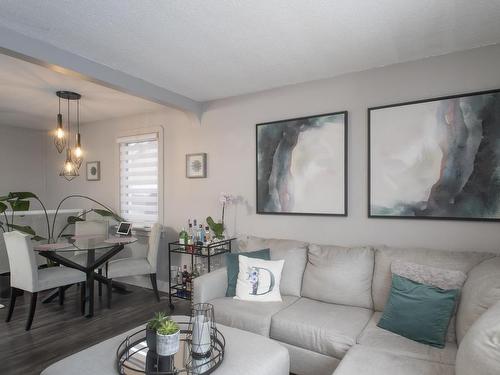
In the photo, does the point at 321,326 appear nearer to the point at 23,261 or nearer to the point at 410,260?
the point at 410,260

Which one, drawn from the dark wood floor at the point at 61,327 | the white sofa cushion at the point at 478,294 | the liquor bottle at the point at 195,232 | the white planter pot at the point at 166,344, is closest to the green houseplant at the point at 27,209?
the dark wood floor at the point at 61,327

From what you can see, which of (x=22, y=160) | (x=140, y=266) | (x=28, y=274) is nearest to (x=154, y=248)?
(x=140, y=266)

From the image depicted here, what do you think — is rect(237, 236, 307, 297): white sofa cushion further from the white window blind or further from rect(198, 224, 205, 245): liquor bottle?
the white window blind

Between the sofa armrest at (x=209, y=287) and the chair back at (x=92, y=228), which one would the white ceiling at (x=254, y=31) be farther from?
the chair back at (x=92, y=228)

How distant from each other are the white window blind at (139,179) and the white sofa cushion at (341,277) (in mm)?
2448

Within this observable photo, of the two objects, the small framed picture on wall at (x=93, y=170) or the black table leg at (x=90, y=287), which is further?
the small framed picture on wall at (x=93, y=170)

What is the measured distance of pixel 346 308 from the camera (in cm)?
241

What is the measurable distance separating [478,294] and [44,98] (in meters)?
4.51

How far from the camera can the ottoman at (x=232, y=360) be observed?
5.18 feet

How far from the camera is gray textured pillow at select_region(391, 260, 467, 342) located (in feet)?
6.35

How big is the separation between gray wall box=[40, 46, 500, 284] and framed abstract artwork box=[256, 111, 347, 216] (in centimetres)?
8

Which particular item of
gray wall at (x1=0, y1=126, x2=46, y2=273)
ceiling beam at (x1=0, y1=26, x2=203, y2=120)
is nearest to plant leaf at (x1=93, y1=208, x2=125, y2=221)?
ceiling beam at (x1=0, y1=26, x2=203, y2=120)

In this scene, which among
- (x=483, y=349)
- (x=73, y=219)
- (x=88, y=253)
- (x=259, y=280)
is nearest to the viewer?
(x=483, y=349)

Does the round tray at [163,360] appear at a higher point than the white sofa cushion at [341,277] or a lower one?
lower
